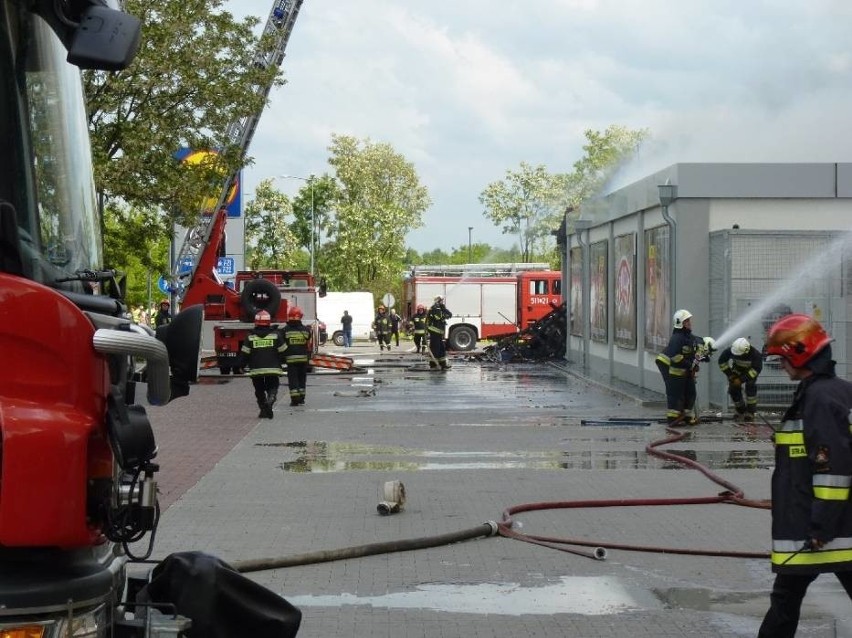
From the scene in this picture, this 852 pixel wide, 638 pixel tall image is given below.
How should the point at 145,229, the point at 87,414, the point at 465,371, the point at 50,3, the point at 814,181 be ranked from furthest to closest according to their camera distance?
1. the point at 465,371
2. the point at 145,229
3. the point at 814,181
4. the point at 50,3
5. the point at 87,414

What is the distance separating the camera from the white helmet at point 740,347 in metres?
18.0

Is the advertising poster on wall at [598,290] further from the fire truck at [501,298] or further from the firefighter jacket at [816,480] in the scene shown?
the firefighter jacket at [816,480]

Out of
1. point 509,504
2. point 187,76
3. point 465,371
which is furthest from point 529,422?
point 465,371

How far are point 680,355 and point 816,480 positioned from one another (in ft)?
41.4

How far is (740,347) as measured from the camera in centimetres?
1802

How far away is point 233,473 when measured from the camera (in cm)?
1305

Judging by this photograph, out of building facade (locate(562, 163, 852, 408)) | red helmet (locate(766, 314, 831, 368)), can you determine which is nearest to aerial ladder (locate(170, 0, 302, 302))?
building facade (locate(562, 163, 852, 408))

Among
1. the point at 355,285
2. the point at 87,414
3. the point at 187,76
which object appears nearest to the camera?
the point at 87,414

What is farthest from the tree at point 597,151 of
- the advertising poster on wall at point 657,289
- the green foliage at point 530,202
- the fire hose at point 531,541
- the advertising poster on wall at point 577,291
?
the fire hose at point 531,541

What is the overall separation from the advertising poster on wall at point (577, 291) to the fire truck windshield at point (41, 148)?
27772 millimetres

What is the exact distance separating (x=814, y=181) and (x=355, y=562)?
1357 cm

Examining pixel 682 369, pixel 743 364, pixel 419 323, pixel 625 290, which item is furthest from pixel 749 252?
pixel 419 323

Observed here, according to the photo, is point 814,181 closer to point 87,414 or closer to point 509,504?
point 509,504

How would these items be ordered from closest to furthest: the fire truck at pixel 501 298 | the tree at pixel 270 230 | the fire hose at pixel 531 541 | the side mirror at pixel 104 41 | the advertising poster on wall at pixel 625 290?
the side mirror at pixel 104 41 < the fire hose at pixel 531 541 < the advertising poster on wall at pixel 625 290 < the fire truck at pixel 501 298 < the tree at pixel 270 230
